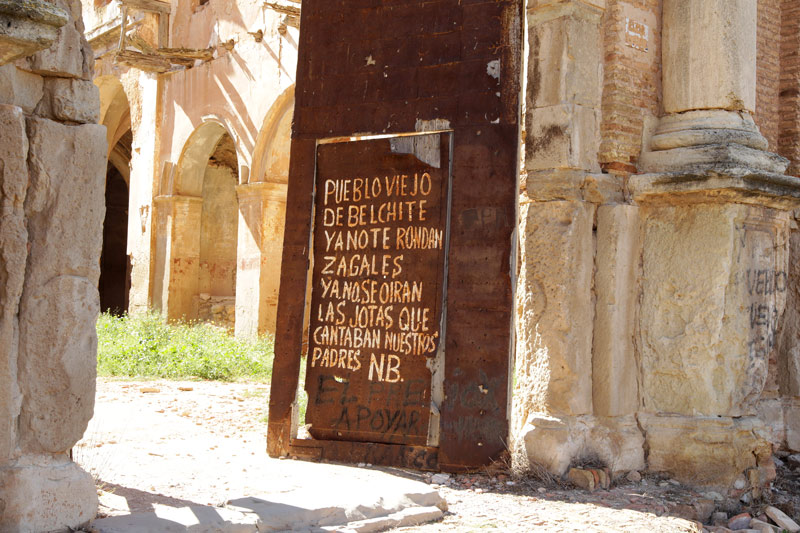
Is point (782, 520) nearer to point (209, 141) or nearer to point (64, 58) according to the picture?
point (64, 58)

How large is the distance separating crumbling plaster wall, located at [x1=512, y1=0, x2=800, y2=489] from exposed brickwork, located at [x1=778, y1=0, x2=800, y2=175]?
1.53 metres

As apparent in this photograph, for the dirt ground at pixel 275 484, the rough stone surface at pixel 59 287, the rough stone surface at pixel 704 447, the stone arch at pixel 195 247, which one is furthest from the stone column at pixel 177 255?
the rough stone surface at pixel 59 287

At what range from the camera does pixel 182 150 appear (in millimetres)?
14852

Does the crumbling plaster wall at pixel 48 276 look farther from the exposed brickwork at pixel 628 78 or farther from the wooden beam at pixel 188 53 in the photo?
the wooden beam at pixel 188 53

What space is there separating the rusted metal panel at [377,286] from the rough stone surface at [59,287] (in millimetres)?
2496

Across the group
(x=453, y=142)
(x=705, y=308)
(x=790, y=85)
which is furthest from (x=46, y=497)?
(x=790, y=85)

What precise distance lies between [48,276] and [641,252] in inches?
152

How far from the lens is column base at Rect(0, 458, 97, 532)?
10.9 ft

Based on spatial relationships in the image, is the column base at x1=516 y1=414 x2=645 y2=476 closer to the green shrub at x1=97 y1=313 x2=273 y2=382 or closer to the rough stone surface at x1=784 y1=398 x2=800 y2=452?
the rough stone surface at x1=784 y1=398 x2=800 y2=452

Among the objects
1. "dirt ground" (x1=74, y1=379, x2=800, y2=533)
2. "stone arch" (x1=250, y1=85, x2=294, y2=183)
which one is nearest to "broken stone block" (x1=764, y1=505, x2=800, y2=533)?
"dirt ground" (x1=74, y1=379, x2=800, y2=533)

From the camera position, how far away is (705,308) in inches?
219

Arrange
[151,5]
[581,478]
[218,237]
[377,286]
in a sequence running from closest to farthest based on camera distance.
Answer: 1. [581,478]
2. [377,286]
3. [151,5]
4. [218,237]

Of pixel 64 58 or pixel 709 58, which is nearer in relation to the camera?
pixel 64 58

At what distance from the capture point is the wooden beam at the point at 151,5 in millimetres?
14994
